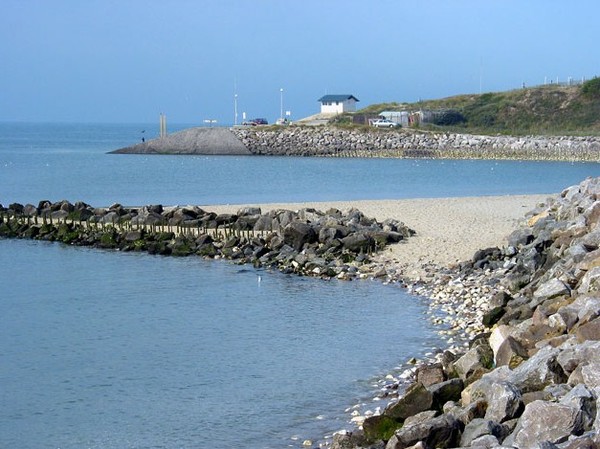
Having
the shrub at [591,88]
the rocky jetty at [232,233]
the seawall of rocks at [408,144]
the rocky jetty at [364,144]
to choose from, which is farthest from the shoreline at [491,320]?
the shrub at [591,88]

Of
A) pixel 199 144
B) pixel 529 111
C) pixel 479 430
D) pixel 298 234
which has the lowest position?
pixel 479 430

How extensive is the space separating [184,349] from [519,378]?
23.9 ft

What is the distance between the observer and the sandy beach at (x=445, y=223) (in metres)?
22.3

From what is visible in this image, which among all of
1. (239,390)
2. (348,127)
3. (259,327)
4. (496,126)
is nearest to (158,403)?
(239,390)

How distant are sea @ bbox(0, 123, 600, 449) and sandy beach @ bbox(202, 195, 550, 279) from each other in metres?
2.41

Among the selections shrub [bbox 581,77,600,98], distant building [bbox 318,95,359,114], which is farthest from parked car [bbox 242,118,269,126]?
shrub [bbox 581,77,600,98]

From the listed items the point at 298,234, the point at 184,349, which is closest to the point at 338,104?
the point at 298,234

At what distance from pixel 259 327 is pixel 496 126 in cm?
7938

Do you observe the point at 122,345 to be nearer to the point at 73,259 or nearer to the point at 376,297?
the point at 376,297

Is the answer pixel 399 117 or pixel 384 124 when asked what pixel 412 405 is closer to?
pixel 384 124

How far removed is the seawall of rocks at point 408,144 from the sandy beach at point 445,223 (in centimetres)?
3878

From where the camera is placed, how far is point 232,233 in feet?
84.6

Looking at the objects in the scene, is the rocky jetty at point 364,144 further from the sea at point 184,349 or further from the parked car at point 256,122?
the sea at point 184,349

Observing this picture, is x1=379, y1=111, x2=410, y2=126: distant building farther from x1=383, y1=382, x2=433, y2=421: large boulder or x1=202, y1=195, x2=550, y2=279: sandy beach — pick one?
x1=383, y1=382, x2=433, y2=421: large boulder
